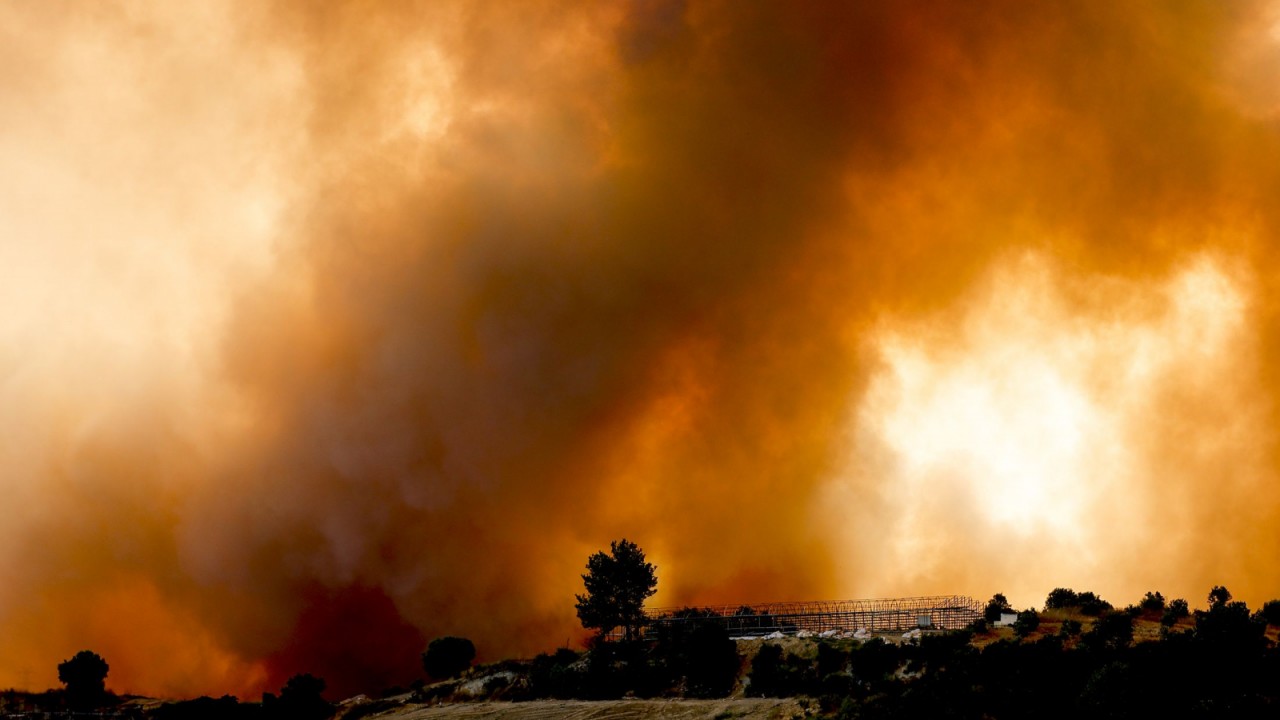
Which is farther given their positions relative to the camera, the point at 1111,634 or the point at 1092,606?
the point at 1092,606

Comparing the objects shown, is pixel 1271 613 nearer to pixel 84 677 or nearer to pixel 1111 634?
pixel 1111 634

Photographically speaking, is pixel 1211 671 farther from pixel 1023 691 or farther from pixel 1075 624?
pixel 1075 624

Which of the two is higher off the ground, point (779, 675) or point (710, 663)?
point (710, 663)

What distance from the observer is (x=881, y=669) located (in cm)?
8512

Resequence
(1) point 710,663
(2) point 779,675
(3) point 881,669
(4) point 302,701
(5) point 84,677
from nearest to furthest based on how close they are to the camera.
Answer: (3) point 881,669
(2) point 779,675
(1) point 710,663
(4) point 302,701
(5) point 84,677

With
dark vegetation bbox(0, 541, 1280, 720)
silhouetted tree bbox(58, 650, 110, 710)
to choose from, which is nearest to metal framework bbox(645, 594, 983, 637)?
dark vegetation bbox(0, 541, 1280, 720)

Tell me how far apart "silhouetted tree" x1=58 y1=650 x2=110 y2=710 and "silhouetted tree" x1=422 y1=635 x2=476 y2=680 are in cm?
4809

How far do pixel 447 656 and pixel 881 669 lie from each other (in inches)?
2750

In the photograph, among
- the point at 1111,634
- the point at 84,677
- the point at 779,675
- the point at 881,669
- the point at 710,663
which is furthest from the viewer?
the point at 84,677

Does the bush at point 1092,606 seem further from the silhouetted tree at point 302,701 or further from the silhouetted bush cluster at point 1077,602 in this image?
the silhouetted tree at point 302,701

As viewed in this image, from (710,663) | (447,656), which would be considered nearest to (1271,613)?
(710,663)

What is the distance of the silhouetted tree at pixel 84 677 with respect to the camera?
13525cm

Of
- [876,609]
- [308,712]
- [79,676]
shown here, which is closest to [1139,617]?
[876,609]

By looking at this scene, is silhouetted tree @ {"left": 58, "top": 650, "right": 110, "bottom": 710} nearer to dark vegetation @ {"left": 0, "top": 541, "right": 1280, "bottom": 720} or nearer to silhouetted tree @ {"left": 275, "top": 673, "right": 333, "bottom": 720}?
dark vegetation @ {"left": 0, "top": 541, "right": 1280, "bottom": 720}
